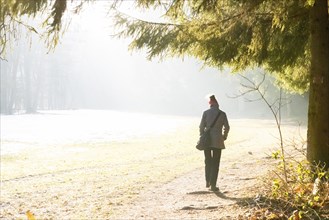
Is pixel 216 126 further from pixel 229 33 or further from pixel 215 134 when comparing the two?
pixel 229 33

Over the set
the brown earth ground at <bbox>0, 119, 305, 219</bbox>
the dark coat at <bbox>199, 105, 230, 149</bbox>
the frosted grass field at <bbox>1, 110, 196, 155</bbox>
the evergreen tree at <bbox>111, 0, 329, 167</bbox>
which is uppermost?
the evergreen tree at <bbox>111, 0, 329, 167</bbox>

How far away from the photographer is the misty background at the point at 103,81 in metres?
76.5

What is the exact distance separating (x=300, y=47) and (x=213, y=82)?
87.5m

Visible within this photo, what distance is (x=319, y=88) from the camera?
6.10m

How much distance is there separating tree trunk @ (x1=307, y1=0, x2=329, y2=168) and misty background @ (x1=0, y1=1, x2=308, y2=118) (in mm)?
57270

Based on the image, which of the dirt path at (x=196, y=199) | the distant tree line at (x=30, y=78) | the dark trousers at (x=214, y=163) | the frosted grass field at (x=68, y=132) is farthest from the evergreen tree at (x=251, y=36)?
the distant tree line at (x=30, y=78)

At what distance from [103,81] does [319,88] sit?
124 metres

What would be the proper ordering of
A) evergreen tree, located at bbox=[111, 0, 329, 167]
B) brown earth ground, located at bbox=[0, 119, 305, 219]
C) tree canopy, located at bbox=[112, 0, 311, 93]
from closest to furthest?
evergreen tree, located at bbox=[111, 0, 329, 167], tree canopy, located at bbox=[112, 0, 311, 93], brown earth ground, located at bbox=[0, 119, 305, 219]

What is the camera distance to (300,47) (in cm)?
751

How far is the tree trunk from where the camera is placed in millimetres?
6055

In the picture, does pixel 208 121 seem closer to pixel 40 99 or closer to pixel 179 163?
pixel 179 163

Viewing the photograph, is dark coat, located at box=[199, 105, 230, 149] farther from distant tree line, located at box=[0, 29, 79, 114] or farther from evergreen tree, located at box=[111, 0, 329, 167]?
distant tree line, located at box=[0, 29, 79, 114]

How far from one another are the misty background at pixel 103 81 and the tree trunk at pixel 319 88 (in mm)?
57270

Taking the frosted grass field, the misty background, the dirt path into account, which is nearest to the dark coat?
the dirt path
